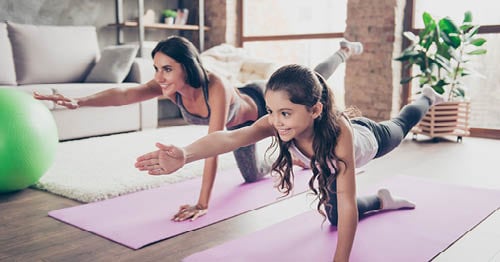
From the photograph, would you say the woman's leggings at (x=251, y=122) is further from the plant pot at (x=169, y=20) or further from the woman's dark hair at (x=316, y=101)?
the plant pot at (x=169, y=20)

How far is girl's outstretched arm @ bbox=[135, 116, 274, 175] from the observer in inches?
49.2

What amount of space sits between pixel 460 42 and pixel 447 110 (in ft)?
1.85

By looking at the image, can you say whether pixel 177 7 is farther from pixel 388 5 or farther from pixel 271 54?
pixel 388 5

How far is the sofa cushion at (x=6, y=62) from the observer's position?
3.82 metres

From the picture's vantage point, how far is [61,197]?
7.86 ft

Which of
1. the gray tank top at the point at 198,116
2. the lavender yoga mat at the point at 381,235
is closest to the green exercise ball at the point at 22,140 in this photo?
the gray tank top at the point at 198,116

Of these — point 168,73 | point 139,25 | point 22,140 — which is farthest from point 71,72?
point 168,73

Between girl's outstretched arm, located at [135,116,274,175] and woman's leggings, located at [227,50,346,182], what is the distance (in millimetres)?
881

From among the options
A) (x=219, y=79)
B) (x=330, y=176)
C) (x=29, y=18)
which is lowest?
(x=330, y=176)

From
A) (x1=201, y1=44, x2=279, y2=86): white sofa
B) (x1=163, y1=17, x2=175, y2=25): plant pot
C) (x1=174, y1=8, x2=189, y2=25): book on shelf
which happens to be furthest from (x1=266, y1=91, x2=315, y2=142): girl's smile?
(x1=174, y1=8, x2=189, y2=25): book on shelf

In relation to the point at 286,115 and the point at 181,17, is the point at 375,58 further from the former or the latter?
the point at 286,115

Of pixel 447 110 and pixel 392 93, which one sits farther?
pixel 392 93

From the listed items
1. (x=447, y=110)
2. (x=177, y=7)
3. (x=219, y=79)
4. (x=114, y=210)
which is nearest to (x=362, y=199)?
(x=219, y=79)

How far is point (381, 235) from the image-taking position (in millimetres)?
1857
